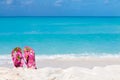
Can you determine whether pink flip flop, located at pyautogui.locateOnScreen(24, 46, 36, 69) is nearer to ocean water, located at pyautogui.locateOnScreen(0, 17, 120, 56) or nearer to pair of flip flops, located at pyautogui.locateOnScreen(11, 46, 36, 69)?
pair of flip flops, located at pyautogui.locateOnScreen(11, 46, 36, 69)

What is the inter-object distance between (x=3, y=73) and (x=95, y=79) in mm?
1623

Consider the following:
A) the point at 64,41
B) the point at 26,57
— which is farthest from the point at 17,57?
the point at 64,41

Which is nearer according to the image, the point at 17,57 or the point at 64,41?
the point at 17,57

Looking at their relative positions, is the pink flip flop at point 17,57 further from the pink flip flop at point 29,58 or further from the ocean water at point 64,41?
the ocean water at point 64,41

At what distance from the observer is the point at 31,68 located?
685 cm

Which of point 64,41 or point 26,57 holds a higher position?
point 26,57

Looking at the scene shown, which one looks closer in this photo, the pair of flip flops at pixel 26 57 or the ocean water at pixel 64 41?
the pair of flip flops at pixel 26 57

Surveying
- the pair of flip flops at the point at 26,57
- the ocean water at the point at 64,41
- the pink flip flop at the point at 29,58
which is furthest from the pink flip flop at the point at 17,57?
the ocean water at the point at 64,41

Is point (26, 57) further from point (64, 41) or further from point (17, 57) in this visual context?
point (64, 41)

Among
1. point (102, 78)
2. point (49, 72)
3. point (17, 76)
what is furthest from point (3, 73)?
point (102, 78)

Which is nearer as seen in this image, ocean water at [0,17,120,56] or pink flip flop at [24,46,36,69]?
pink flip flop at [24,46,36,69]

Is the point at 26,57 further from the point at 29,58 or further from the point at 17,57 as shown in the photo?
the point at 17,57

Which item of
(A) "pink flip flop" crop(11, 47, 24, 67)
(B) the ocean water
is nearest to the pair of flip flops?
(A) "pink flip flop" crop(11, 47, 24, 67)

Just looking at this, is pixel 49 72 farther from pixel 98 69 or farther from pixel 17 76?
pixel 98 69
